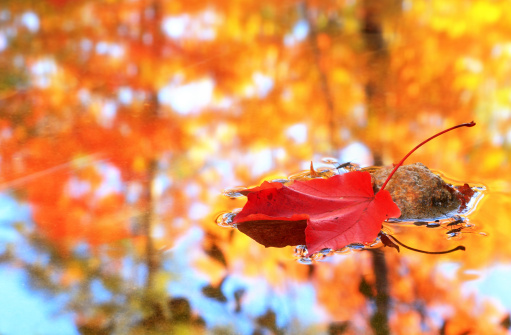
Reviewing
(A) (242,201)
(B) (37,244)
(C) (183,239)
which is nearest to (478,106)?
(A) (242,201)

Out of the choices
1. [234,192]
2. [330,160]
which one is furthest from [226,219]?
[330,160]

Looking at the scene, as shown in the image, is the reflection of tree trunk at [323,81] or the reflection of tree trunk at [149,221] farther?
the reflection of tree trunk at [323,81]

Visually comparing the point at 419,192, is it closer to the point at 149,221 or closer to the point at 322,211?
the point at 322,211

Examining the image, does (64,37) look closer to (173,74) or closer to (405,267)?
(173,74)

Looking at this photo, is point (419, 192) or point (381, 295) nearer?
point (381, 295)

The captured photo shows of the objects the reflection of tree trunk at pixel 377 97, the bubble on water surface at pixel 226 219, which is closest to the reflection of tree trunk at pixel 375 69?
the reflection of tree trunk at pixel 377 97

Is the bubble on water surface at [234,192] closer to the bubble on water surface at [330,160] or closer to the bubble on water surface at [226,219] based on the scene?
the bubble on water surface at [226,219]

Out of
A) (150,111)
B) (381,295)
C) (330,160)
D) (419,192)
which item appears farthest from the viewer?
(150,111)
